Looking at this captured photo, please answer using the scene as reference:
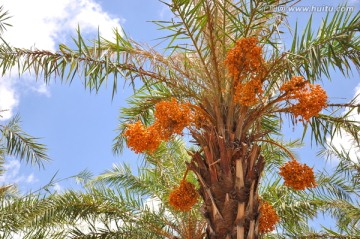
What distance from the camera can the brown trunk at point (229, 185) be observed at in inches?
197

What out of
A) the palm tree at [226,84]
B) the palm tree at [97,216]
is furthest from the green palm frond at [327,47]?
the palm tree at [97,216]

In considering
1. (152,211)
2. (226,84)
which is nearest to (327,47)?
(226,84)

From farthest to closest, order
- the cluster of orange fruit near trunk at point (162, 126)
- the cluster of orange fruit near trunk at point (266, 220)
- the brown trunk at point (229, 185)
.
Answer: the cluster of orange fruit near trunk at point (266, 220) → the cluster of orange fruit near trunk at point (162, 126) → the brown trunk at point (229, 185)

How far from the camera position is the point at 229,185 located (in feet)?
17.0

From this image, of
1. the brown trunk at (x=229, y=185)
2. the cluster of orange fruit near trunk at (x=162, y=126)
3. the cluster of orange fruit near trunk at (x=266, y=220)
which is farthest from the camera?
the cluster of orange fruit near trunk at (x=266, y=220)

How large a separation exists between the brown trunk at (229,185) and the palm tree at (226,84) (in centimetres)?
1

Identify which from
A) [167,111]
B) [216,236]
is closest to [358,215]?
[216,236]

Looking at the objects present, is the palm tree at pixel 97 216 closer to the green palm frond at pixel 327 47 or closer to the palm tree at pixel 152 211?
the palm tree at pixel 152 211

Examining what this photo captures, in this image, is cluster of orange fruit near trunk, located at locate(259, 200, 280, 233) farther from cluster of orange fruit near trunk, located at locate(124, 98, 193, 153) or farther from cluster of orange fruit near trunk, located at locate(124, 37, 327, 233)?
cluster of orange fruit near trunk, located at locate(124, 98, 193, 153)

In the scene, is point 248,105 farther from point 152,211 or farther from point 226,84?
point 152,211

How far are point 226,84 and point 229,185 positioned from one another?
1447mm

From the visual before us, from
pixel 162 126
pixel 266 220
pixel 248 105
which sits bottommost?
pixel 266 220

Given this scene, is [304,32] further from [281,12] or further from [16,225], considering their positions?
[16,225]

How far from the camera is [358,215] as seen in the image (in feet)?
27.1
